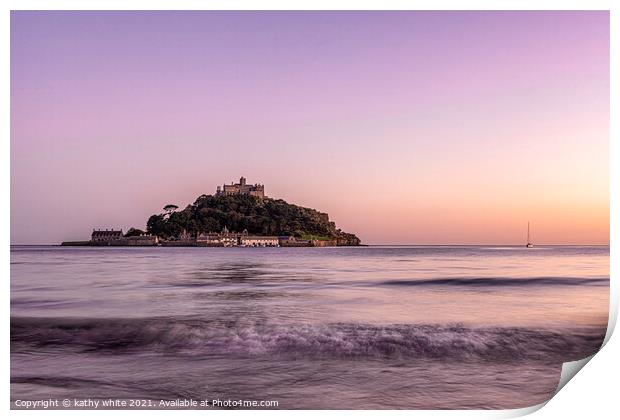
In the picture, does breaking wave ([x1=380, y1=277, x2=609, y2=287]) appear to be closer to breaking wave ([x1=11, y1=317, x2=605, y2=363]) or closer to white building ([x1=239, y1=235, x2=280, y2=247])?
white building ([x1=239, y1=235, x2=280, y2=247])

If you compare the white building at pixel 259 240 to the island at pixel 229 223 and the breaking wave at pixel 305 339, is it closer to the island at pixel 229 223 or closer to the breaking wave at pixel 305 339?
the island at pixel 229 223

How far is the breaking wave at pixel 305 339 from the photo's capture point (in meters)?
4.37

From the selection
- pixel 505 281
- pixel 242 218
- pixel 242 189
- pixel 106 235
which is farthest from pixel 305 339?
pixel 505 281

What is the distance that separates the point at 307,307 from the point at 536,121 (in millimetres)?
2948

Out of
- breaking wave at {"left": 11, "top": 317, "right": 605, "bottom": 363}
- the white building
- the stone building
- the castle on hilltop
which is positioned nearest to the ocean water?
breaking wave at {"left": 11, "top": 317, "right": 605, "bottom": 363}

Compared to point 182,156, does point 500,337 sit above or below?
below

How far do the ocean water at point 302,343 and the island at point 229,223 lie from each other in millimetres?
671

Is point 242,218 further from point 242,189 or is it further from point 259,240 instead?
point 259,240

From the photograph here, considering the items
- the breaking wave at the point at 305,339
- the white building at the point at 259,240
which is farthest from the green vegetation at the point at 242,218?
the breaking wave at the point at 305,339

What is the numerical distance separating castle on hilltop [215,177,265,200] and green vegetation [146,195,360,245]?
0.06 m

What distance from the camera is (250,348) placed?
4371 mm
